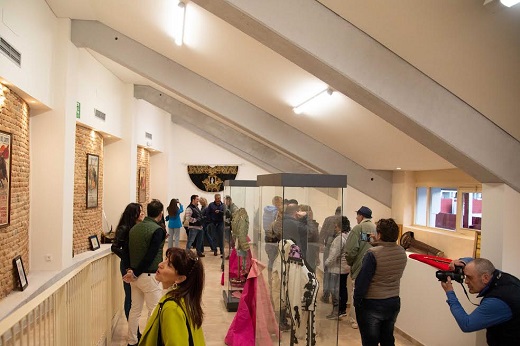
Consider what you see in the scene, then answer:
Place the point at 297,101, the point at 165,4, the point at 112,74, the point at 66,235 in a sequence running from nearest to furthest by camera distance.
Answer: the point at 165,4 → the point at 66,235 → the point at 297,101 → the point at 112,74

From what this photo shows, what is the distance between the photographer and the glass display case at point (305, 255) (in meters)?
3.97

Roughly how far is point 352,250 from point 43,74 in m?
4.69

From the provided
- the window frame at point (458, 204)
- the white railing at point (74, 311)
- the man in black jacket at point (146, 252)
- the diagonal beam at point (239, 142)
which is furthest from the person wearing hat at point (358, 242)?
the diagonal beam at point (239, 142)

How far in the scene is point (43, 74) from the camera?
5.85 m

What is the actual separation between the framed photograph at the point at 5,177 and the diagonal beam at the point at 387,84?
2.97m

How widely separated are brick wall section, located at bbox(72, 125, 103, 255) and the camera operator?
654cm

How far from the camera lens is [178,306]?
222 cm

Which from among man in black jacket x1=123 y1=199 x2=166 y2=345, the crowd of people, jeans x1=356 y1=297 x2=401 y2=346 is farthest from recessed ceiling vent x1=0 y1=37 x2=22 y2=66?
jeans x1=356 y1=297 x2=401 y2=346

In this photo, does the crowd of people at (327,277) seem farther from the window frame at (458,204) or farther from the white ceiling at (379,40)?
the window frame at (458,204)

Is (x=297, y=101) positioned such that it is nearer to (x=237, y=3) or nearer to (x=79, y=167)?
(x=237, y=3)

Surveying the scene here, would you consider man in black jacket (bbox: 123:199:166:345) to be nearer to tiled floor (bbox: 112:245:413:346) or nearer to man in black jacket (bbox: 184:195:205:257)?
tiled floor (bbox: 112:245:413:346)

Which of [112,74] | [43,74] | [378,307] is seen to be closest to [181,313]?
[378,307]

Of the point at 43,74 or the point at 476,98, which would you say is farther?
the point at 43,74

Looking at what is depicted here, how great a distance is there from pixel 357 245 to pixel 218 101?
3.97 m
